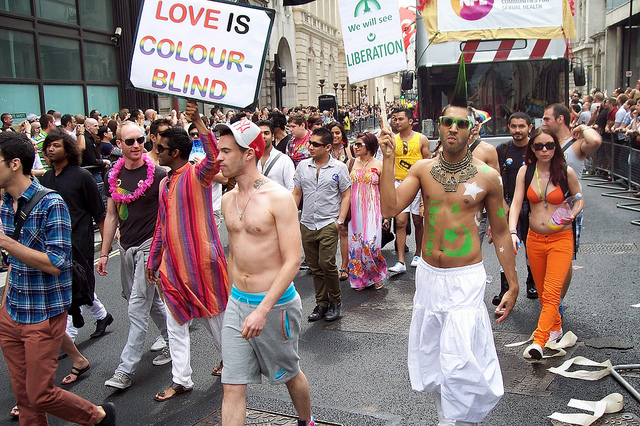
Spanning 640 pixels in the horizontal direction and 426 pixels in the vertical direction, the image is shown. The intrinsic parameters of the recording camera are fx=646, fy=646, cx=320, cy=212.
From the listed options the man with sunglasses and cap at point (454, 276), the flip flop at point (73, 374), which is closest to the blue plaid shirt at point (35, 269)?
the flip flop at point (73, 374)

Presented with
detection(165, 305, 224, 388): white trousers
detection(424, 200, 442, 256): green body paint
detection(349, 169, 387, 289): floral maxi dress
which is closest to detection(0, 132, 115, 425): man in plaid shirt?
detection(165, 305, 224, 388): white trousers

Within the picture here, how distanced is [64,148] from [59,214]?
1.62 metres

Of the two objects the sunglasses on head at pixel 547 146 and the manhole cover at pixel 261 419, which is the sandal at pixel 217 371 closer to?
the manhole cover at pixel 261 419

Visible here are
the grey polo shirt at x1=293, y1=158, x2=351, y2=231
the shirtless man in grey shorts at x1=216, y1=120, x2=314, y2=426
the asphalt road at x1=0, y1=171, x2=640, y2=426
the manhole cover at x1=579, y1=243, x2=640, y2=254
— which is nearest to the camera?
the shirtless man in grey shorts at x1=216, y1=120, x2=314, y2=426

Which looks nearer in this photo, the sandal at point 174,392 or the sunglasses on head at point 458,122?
the sunglasses on head at point 458,122

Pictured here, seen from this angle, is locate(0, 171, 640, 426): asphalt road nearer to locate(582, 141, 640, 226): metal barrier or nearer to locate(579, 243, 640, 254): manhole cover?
locate(579, 243, 640, 254): manhole cover

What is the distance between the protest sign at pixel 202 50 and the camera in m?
4.61

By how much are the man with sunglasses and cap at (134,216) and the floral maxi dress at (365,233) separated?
8.86ft

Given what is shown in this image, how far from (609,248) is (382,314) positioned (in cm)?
401

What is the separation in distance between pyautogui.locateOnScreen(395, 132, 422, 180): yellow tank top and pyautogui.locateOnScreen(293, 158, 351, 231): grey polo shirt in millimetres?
1777

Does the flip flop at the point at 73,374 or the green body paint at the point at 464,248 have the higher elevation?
the green body paint at the point at 464,248

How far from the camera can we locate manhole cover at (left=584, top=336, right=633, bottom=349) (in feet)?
17.1

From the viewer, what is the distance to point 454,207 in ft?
12.2


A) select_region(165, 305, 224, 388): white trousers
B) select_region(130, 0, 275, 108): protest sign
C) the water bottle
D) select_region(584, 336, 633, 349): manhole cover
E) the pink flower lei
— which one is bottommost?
select_region(584, 336, 633, 349): manhole cover
